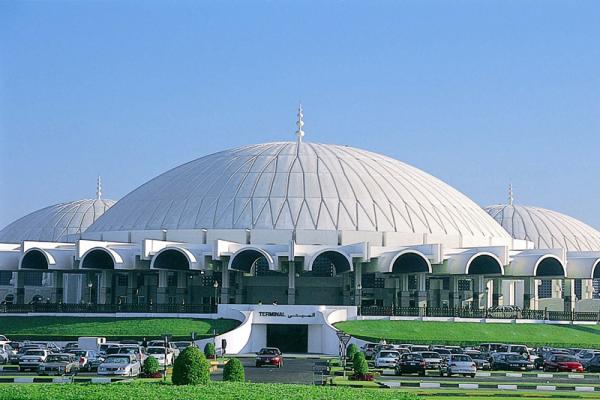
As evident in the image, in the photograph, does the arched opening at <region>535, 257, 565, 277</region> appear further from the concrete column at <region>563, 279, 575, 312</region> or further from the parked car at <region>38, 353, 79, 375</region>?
the parked car at <region>38, 353, 79, 375</region>

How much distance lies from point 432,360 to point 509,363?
226 inches

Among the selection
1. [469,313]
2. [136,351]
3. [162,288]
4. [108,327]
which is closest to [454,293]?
[469,313]

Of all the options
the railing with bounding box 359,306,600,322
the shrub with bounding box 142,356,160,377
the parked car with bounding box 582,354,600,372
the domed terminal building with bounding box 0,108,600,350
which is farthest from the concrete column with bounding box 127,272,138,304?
the shrub with bounding box 142,356,160,377

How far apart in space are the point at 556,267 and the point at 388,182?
685 inches

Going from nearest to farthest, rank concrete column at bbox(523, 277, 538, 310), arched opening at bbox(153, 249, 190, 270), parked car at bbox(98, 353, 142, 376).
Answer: parked car at bbox(98, 353, 142, 376)
arched opening at bbox(153, 249, 190, 270)
concrete column at bbox(523, 277, 538, 310)

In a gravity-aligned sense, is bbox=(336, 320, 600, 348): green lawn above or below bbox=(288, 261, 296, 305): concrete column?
A: below

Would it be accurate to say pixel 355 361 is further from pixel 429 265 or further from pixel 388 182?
→ pixel 388 182

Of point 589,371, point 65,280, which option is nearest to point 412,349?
point 589,371

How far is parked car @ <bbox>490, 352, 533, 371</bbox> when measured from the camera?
223 ft

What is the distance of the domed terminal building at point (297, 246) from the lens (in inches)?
3930

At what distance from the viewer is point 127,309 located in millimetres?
96438

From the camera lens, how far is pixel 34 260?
4131 inches

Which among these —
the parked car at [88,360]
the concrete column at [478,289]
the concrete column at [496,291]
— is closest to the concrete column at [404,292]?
the concrete column at [478,289]

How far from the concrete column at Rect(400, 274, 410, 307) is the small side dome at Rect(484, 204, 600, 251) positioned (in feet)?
143
